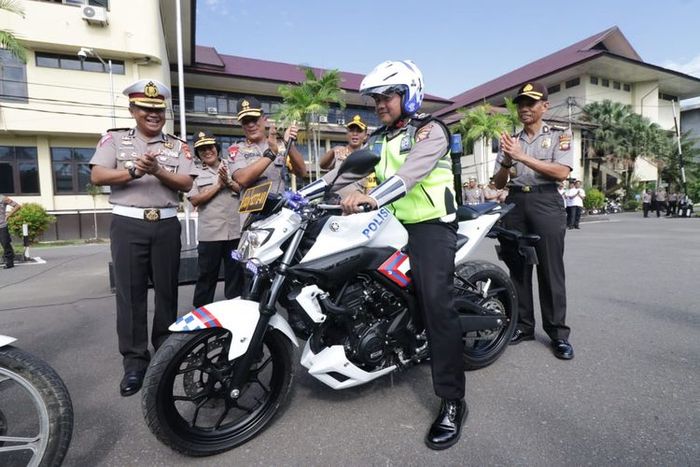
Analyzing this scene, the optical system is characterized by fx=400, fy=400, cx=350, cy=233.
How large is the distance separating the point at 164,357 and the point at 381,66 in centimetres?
190

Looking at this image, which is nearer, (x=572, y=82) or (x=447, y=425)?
(x=447, y=425)

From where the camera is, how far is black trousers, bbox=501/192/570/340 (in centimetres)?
315

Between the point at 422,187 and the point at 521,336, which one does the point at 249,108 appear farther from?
the point at 521,336

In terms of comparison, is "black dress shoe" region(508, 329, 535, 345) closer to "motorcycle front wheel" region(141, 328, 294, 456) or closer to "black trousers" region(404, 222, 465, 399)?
"black trousers" region(404, 222, 465, 399)

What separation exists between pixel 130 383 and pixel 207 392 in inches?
40.2

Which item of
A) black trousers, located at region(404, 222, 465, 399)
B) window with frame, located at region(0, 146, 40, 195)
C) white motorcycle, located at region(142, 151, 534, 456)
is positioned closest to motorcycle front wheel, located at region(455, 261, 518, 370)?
black trousers, located at region(404, 222, 465, 399)

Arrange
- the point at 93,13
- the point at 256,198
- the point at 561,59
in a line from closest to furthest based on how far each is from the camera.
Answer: the point at 256,198 → the point at 93,13 → the point at 561,59

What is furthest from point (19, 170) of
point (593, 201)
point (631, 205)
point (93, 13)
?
point (631, 205)

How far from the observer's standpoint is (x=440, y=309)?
2.24m

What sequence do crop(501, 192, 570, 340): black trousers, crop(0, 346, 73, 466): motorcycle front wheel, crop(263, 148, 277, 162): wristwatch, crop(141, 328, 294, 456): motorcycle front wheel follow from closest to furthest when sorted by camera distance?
crop(0, 346, 73, 466): motorcycle front wheel, crop(141, 328, 294, 456): motorcycle front wheel, crop(501, 192, 570, 340): black trousers, crop(263, 148, 277, 162): wristwatch

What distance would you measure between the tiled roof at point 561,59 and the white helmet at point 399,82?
106ft

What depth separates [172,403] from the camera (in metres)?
1.91

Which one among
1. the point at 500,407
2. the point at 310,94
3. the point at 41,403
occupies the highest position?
the point at 310,94

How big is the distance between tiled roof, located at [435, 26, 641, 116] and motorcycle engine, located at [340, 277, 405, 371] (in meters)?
32.7
